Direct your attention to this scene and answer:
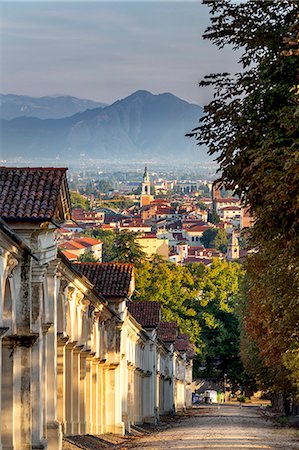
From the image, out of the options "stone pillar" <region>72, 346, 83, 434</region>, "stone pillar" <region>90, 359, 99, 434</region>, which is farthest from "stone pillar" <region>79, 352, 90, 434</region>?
"stone pillar" <region>90, 359, 99, 434</region>

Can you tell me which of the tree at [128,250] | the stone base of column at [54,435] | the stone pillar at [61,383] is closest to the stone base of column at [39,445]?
the stone base of column at [54,435]

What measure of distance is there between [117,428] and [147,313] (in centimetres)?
2115

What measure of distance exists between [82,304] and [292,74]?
15.9 m

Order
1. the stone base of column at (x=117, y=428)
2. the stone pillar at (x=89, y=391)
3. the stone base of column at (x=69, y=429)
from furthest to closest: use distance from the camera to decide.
Result: the stone base of column at (x=117, y=428) → the stone pillar at (x=89, y=391) → the stone base of column at (x=69, y=429)

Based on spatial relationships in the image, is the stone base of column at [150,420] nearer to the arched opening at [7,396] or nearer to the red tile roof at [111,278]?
the red tile roof at [111,278]

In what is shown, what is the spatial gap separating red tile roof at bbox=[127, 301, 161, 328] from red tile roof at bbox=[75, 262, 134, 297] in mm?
19920

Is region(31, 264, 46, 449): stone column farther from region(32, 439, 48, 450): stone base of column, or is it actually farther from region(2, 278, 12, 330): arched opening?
region(2, 278, 12, 330): arched opening

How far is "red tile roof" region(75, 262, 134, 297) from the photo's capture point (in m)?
48.7

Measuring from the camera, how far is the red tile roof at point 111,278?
1917 inches

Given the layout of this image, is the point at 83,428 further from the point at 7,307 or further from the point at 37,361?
the point at 7,307

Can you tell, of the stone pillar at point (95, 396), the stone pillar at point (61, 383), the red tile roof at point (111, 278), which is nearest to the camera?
the stone pillar at point (61, 383)

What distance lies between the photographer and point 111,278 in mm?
49188

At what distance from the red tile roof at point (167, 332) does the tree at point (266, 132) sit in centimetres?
5798

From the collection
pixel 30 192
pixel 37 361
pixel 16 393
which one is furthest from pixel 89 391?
pixel 30 192
